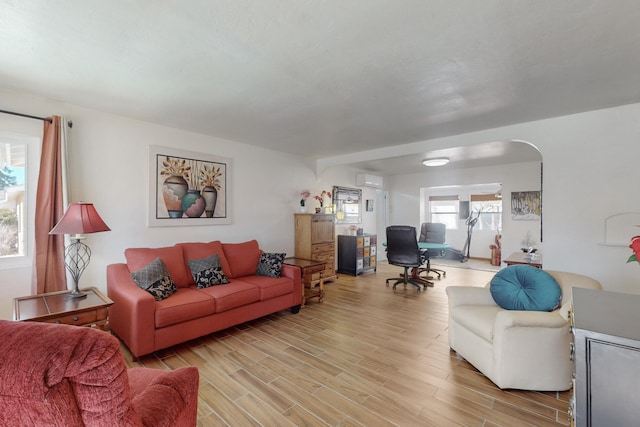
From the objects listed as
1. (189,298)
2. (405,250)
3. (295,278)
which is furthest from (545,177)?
(189,298)

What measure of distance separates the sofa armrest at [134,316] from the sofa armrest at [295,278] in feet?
5.35

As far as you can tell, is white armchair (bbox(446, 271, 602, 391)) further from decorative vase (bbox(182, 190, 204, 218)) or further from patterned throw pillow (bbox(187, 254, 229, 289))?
decorative vase (bbox(182, 190, 204, 218))

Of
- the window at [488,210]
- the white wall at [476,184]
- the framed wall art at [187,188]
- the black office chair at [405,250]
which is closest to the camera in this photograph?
the framed wall art at [187,188]

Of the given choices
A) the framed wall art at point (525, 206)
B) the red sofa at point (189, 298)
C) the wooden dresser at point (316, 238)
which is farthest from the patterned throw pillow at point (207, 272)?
the framed wall art at point (525, 206)

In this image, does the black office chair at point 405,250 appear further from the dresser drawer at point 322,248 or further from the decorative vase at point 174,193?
the decorative vase at point 174,193

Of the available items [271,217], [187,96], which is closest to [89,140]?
[187,96]

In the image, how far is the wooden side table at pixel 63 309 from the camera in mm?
2020

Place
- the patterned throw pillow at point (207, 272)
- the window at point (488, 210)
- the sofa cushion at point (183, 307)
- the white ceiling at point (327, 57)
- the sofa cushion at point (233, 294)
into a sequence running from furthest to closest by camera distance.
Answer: the window at point (488, 210)
the patterned throw pillow at point (207, 272)
the sofa cushion at point (233, 294)
the sofa cushion at point (183, 307)
the white ceiling at point (327, 57)

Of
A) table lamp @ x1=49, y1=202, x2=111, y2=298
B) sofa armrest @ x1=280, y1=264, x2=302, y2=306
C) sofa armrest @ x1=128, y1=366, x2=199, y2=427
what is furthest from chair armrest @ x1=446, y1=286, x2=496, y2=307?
table lamp @ x1=49, y1=202, x2=111, y2=298

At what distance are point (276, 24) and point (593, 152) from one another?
348 cm

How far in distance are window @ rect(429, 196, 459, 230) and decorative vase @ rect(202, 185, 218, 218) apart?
23.8 ft

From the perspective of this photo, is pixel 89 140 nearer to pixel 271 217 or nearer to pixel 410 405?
pixel 271 217

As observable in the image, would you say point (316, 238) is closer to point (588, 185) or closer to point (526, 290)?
point (526, 290)

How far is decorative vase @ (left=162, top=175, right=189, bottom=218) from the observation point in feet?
11.6
